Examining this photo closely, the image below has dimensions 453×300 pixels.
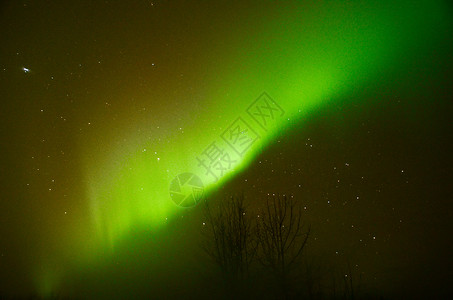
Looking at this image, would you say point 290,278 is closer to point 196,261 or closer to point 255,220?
point 255,220

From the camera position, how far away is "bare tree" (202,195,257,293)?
9.59 meters

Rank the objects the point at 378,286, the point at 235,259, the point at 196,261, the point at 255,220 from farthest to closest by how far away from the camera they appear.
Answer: the point at 196,261 < the point at 255,220 < the point at 378,286 < the point at 235,259

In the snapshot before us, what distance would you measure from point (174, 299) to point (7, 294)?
6.41 m

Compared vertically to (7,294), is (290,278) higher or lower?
lower

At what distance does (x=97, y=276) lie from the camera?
41.4 feet

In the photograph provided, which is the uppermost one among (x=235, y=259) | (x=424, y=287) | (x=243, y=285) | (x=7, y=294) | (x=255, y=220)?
(x=7, y=294)

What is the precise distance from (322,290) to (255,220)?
2970mm

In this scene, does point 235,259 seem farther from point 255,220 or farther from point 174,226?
point 174,226

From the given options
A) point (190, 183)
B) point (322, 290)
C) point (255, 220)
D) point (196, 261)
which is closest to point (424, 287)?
point (322, 290)

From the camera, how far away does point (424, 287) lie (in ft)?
33.5

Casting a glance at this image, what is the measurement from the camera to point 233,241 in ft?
32.3

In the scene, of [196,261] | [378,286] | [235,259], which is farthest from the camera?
[196,261]

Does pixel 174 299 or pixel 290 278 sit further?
pixel 174 299

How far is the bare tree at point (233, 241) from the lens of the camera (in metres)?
9.59
